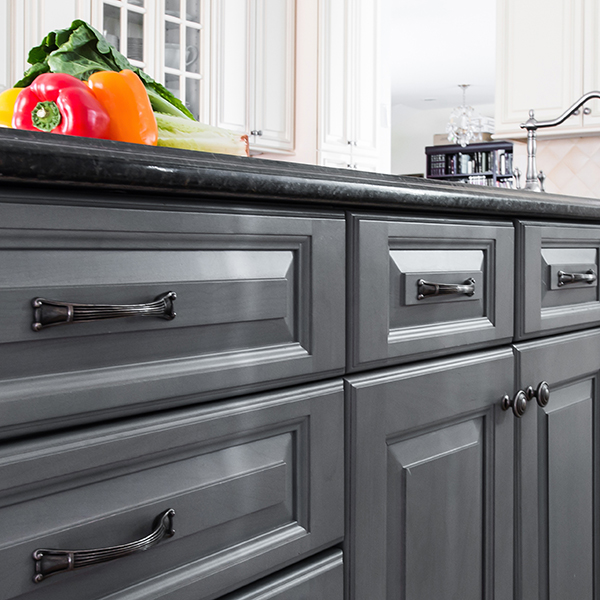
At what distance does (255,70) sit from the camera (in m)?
3.70

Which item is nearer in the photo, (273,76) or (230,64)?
(230,64)

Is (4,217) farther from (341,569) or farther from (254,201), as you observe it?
(341,569)

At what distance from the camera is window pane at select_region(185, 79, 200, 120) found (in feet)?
11.2

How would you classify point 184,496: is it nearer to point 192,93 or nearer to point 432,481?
point 432,481

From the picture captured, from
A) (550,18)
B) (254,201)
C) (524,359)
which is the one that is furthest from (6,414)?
(550,18)

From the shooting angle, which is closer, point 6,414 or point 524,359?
point 6,414

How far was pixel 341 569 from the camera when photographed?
0.71 meters

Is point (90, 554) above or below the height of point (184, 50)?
below

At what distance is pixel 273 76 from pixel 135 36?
914mm

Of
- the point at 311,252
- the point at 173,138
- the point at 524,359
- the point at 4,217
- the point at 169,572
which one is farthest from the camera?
the point at 524,359

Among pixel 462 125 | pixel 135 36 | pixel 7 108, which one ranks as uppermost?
pixel 462 125

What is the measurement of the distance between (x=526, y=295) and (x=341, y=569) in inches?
19.6

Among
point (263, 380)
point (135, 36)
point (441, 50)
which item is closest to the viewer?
point (263, 380)

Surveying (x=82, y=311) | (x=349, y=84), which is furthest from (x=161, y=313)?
(x=349, y=84)
